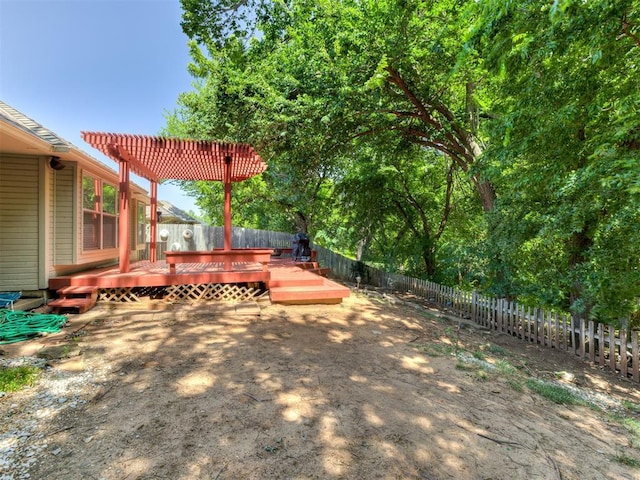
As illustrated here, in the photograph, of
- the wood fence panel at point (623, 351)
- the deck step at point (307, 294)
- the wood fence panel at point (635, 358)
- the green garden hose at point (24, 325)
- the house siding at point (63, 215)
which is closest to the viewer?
the green garden hose at point (24, 325)

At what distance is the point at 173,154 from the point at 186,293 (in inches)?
112

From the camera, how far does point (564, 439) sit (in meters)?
2.45

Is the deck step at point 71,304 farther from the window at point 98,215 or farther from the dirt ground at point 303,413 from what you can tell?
the window at point 98,215

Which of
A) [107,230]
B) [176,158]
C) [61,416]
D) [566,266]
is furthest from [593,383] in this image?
[107,230]

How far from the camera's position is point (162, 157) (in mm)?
6445

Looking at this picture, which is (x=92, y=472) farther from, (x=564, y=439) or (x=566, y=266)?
(x=566, y=266)

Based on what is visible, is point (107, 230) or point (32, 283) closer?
point (32, 283)

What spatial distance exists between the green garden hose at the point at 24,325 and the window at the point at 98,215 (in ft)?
7.33

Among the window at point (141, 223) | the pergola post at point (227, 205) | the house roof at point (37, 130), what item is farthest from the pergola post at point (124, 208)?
the window at point (141, 223)

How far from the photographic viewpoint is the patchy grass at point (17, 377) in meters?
2.65

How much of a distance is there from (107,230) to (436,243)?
37.1 ft

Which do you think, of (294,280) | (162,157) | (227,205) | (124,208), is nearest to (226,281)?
(294,280)

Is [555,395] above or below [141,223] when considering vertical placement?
below

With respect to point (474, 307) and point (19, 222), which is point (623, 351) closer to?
point (474, 307)
